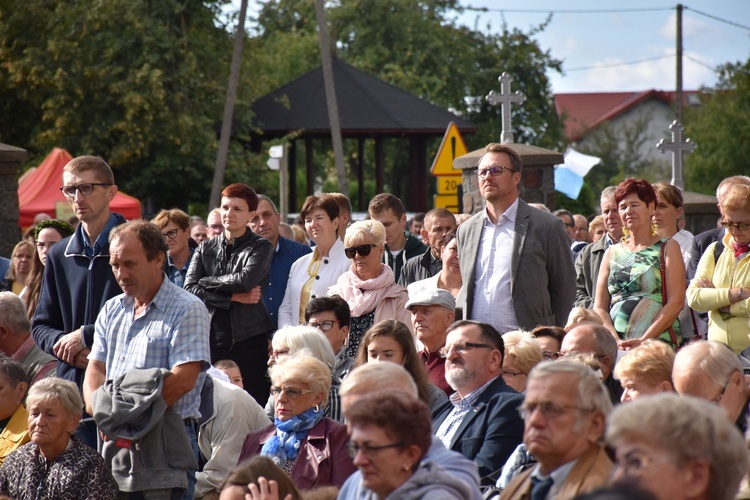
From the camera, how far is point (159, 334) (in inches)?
211

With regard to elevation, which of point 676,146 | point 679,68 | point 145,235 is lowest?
point 145,235

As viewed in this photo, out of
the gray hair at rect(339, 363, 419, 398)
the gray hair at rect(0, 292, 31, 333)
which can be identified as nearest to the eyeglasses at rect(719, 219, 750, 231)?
the gray hair at rect(339, 363, 419, 398)

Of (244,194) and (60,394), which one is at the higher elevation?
(244,194)

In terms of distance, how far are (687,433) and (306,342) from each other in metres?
3.43

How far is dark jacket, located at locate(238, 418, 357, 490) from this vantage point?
533 cm

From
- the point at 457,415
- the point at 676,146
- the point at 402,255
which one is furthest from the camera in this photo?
the point at 676,146

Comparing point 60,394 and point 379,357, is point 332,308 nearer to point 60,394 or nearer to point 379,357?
point 379,357

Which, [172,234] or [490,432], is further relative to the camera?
[172,234]

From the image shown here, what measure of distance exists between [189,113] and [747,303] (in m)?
20.3

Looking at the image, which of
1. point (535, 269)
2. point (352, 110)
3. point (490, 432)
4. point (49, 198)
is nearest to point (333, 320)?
point (535, 269)

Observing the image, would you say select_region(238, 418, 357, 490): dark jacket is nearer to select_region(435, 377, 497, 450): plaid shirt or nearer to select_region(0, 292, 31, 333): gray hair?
select_region(435, 377, 497, 450): plaid shirt

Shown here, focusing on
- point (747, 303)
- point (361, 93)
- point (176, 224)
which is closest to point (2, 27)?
point (361, 93)

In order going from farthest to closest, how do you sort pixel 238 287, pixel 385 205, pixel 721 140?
pixel 721 140 < pixel 385 205 < pixel 238 287

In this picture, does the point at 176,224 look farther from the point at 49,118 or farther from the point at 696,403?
the point at 49,118
